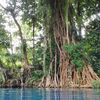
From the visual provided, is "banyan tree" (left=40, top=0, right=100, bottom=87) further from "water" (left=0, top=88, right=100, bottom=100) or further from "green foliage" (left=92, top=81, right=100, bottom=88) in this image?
"water" (left=0, top=88, right=100, bottom=100)

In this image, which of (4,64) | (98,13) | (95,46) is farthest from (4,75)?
(98,13)

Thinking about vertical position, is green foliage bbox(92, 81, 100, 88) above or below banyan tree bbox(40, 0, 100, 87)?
below

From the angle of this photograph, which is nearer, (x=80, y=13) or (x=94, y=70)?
(x=94, y=70)

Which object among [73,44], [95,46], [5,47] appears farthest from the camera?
[5,47]

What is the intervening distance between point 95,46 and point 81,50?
1.88 meters

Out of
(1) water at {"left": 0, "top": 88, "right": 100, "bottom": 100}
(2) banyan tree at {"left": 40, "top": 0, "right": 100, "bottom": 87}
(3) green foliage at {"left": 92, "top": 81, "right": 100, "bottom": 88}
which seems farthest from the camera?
(2) banyan tree at {"left": 40, "top": 0, "right": 100, "bottom": 87}

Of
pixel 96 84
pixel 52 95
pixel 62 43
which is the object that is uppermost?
pixel 62 43

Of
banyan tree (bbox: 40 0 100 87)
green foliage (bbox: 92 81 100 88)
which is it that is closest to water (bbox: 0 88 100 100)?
green foliage (bbox: 92 81 100 88)

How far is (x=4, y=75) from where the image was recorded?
1833 centimetres

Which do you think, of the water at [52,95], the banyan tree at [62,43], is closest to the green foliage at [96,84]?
the banyan tree at [62,43]

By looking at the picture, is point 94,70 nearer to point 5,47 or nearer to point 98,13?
point 98,13

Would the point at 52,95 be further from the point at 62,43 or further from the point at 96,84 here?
the point at 62,43

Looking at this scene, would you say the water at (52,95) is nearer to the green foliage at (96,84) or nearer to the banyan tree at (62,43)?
the green foliage at (96,84)

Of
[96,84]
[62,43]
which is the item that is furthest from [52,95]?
[62,43]
